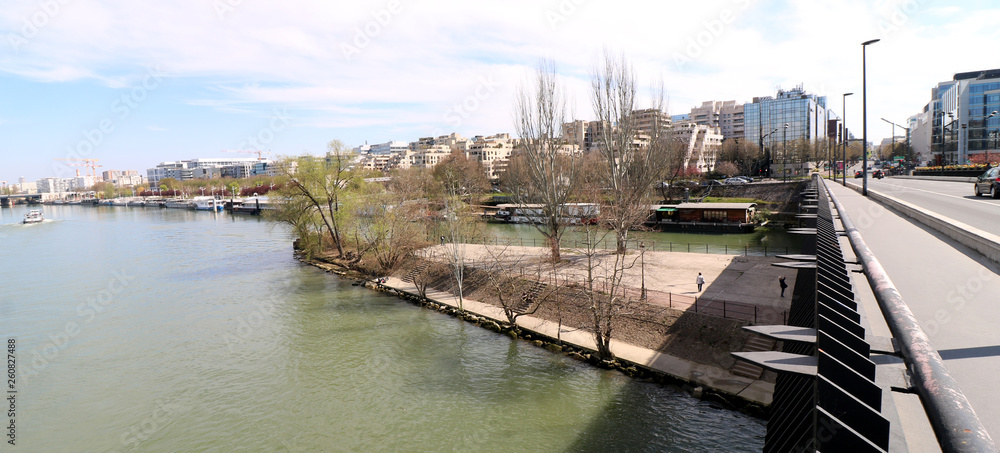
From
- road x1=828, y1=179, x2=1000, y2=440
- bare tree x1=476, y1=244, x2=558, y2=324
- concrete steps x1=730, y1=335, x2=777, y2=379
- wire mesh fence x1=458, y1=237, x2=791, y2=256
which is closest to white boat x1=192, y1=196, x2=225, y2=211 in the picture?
wire mesh fence x1=458, y1=237, x2=791, y2=256

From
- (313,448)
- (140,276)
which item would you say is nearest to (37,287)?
(140,276)

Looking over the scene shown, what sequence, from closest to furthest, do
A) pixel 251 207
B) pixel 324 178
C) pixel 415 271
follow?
pixel 415 271, pixel 324 178, pixel 251 207

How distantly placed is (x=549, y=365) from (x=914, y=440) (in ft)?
51.8

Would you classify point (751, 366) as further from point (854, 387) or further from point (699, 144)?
point (699, 144)

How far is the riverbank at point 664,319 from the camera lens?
15.3 metres

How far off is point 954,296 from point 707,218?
152ft

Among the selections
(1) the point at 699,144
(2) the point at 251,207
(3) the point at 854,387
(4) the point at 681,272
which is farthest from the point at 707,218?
(2) the point at 251,207

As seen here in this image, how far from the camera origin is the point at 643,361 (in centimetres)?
1673

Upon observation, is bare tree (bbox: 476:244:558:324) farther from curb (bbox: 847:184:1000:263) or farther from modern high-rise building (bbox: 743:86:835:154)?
modern high-rise building (bbox: 743:86:835:154)

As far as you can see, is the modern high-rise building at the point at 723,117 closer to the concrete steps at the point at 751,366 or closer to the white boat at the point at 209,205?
the white boat at the point at 209,205

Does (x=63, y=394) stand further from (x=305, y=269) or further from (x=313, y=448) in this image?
(x=305, y=269)

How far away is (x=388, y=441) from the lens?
13359 millimetres

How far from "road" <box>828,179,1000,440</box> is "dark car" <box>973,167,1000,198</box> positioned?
6917 millimetres

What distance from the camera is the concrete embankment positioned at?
14.1 m
